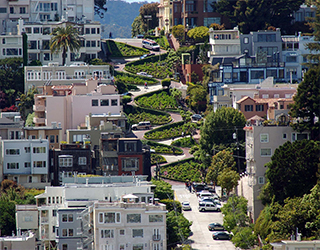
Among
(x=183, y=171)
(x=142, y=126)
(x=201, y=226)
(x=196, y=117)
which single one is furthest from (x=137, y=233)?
(x=196, y=117)

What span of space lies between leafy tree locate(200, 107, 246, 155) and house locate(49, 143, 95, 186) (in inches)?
807

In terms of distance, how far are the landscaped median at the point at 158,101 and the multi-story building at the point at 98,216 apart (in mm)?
58652

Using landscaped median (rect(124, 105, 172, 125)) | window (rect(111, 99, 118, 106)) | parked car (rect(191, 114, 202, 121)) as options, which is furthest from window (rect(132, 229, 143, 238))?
parked car (rect(191, 114, 202, 121))

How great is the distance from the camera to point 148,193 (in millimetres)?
102000

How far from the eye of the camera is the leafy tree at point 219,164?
12875cm

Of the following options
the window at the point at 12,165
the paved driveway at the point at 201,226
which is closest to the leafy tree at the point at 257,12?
the paved driveway at the point at 201,226

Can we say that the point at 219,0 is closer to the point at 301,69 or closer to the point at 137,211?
the point at 301,69

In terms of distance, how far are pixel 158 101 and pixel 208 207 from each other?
4764 cm

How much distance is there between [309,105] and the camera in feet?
382

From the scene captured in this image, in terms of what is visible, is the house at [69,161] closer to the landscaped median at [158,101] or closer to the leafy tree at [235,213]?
the leafy tree at [235,213]

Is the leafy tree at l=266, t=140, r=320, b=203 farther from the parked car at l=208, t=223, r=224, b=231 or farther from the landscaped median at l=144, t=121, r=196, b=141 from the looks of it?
the landscaped median at l=144, t=121, r=196, b=141

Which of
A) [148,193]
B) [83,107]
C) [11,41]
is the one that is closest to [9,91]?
[11,41]

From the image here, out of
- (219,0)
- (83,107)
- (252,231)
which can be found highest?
(219,0)

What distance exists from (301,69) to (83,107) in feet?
149
